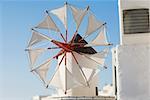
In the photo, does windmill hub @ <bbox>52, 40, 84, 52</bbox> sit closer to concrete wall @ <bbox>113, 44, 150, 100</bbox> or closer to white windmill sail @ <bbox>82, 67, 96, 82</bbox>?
white windmill sail @ <bbox>82, 67, 96, 82</bbox>

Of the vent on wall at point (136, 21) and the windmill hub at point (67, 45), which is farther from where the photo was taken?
the windmill hub at point (67, 45)

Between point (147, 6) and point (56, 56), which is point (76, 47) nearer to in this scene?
point (56, 56)

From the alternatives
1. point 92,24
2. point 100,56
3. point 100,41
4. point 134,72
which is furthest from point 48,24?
point 134,72

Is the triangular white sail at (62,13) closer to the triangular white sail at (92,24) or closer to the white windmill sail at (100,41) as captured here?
the triangular white sail at (92,24)

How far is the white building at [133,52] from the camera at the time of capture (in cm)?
1223

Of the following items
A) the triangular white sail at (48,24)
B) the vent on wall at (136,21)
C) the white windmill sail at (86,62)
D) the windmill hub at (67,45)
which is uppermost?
the triangular white sail at (48,24)

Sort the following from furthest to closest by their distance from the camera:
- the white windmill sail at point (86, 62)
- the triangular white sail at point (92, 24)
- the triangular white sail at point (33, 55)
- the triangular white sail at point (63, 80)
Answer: the triangular white sail at point (33, 55), the triangular white sail at point (92, 24), the white windmill sail at point (86, 62), the triangular white sail at point (63, 80)

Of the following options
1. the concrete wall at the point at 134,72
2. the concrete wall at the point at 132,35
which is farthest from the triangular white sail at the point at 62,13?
the concrete wall at the point at 134,72

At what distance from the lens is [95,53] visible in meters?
22.6

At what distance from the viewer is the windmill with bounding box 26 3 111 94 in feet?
68.5

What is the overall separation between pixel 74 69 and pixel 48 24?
12.3 feet

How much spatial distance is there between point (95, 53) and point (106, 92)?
4745 millimetres

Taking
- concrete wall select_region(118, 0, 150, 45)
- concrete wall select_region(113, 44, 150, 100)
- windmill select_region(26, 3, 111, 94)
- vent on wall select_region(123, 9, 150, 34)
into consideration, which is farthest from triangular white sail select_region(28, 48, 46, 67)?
concrete wall select_region(113, 44, 150, 100)

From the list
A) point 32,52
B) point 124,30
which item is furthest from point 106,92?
point 124,30
